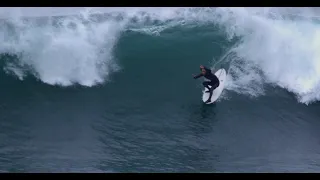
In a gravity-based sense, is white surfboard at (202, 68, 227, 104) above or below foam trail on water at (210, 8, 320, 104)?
below

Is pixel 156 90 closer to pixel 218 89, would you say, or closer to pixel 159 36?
pixel 218 89

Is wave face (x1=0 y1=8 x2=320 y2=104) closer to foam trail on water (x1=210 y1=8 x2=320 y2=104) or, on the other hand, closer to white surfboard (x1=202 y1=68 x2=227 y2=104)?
foam trail on water (x1=210 y1=8 x2=320 y2=104)

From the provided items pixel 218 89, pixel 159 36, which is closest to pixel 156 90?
pixel 218 89

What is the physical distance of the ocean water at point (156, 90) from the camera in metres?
14.4

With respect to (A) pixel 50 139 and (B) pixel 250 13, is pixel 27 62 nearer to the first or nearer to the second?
(A) pixel 50 139

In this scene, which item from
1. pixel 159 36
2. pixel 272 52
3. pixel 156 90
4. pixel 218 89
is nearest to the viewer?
pixel 218 89

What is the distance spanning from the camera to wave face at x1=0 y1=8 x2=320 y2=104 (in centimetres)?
1778

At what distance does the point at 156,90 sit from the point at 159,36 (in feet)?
10.2

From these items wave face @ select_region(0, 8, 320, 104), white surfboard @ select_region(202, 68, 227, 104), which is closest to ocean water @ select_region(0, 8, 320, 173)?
wave face @ select_region(0, 8, 320, 104)

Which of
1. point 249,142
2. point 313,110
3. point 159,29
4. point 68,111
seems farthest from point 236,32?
point 68,111

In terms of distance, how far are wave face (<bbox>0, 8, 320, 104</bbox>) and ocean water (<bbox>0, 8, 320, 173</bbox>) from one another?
0.14ft

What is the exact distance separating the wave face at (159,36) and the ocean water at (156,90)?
42 mm

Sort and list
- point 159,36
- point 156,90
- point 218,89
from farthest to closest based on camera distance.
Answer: point 159,36 → point 156,90 → point 218,89

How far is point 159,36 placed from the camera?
19.6m
